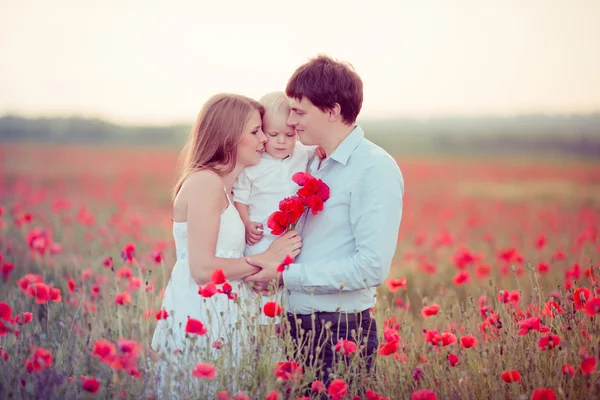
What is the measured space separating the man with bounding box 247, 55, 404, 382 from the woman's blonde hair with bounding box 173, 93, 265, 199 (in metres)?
0.31

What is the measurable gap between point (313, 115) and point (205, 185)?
2.29 ft

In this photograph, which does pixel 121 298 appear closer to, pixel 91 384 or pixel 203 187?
pixel 203 187

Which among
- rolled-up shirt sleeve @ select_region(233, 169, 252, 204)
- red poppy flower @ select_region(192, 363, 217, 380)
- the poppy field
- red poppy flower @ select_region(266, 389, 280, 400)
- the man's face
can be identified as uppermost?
the man's face

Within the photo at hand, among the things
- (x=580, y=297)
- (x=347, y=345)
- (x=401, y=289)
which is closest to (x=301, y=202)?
(x=347, y=345)

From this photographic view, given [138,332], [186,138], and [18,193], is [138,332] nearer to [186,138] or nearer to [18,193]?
[186,138]

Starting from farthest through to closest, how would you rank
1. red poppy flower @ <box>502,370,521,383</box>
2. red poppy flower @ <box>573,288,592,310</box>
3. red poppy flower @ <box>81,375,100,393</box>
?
red poppy flower @ <box>573,288,592,310</box> < red poppy flower @ <box>502,370,521,383</box> < red poppy flower @ <box>81,375,100,393</box>

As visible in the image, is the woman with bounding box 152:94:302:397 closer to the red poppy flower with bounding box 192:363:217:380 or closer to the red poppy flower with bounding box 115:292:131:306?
the red poppy flower with bounding box 115:292:131:306

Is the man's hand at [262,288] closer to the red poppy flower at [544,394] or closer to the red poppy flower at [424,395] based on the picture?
the red poppy flower at [424,395]

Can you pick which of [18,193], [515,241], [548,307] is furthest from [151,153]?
[548,307]

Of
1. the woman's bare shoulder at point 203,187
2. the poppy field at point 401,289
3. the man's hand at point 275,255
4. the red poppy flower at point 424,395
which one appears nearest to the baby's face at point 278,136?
the woman's bare shoulder at point 203,187

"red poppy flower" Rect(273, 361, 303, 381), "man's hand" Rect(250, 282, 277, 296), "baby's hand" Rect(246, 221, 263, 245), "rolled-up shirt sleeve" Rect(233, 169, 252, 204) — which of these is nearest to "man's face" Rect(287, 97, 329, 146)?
"rolled-up shirt sleeve" Rect(233, 169, 252, 204)

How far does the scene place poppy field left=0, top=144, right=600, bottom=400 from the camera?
2.96 metres

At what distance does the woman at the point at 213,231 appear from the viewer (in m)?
3.36

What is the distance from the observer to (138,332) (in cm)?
416
